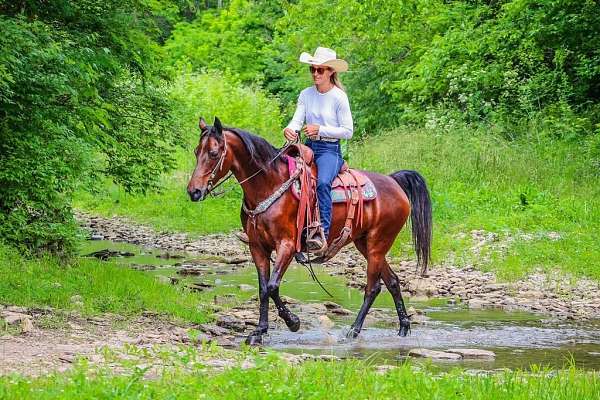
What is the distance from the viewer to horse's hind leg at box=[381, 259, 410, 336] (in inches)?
468

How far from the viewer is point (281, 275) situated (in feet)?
35.7

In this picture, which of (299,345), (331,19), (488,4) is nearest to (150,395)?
(299,345)

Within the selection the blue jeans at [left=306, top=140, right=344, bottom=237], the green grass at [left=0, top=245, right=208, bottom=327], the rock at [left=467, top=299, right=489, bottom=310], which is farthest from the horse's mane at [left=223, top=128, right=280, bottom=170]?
the rock at [left=467, top=299, right=489, bottom=310]

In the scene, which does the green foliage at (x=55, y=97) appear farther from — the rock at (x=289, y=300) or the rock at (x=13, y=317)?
the rock at (x=289, y=300)

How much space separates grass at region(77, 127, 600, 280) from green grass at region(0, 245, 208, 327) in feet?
12.9

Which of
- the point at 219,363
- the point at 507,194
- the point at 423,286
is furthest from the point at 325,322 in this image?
the point at 507,194

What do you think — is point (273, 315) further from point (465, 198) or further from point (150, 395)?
point (465, 198)

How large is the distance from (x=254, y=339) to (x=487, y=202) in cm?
1050

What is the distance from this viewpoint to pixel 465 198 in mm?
20438

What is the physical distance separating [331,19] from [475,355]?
25.9 meters

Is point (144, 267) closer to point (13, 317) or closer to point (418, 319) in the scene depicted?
point (418, 319)

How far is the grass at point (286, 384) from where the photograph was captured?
6.52 m

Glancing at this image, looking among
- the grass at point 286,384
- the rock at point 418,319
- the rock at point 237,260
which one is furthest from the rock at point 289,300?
the grass at point 286,384

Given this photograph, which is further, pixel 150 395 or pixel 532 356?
pixel 532 356
